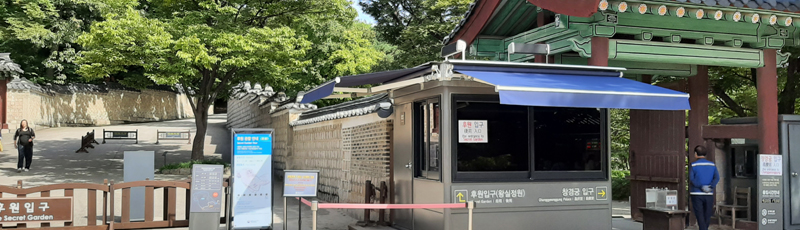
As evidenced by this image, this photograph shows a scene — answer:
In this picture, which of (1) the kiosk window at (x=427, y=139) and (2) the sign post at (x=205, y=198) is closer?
(1) the kiosk window at (x=427, y=139)

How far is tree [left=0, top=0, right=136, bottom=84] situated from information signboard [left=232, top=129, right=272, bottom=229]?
25556mm

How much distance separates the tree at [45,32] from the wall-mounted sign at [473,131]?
28299 mm

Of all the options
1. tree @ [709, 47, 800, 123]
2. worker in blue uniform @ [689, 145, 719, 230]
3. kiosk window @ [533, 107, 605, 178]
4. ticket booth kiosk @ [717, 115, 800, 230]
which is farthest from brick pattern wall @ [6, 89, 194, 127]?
ticket booth kiosk @ [717, 115, 800, 230]

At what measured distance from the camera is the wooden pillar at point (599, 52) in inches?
350

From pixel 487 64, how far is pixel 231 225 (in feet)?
15.1

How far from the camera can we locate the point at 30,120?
31984 millimetres

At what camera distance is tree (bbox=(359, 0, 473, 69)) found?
1006 inches

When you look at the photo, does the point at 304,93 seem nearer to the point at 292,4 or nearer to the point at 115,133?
the point at 292,4

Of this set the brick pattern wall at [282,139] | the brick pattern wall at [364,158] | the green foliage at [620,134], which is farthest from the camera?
the green foliage at [620,134]

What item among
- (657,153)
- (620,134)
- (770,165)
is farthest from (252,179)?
(620,134)

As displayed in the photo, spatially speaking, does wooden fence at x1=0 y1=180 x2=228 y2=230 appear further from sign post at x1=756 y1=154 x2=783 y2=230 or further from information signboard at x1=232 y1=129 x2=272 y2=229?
sign post at x1=756 y1=154 x2=783 y2=230

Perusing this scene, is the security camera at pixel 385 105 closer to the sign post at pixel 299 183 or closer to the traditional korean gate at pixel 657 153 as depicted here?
the sign post at pixel 299 183

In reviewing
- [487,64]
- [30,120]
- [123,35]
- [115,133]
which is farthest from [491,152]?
[30,120]

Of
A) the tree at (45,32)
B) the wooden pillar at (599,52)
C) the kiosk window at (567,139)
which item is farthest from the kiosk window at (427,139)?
the tree at (45,32)
